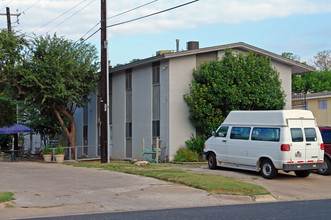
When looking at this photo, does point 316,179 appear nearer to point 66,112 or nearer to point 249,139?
point 249,139

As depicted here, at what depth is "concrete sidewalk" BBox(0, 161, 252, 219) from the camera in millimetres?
10586

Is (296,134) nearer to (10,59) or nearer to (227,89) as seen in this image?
(227,89)

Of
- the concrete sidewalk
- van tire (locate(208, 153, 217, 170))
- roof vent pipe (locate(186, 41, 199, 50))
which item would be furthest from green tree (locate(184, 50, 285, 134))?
the concrete sidewalk

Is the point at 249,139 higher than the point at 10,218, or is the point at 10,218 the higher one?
the point at 249,139

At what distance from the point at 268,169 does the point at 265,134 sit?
1.26 metres

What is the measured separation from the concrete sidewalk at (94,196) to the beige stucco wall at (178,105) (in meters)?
7.92

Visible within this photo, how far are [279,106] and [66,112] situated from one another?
44.4 ft

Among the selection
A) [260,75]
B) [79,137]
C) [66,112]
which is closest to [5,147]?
[79,137]

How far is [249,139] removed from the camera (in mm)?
16938

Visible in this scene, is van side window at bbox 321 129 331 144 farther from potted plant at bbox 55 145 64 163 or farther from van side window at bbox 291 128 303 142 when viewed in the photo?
potted plant at bbox 55 145 64 163

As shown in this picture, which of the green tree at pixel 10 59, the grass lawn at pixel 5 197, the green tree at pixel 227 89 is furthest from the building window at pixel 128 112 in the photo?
the grass lawn at pixel 5 197

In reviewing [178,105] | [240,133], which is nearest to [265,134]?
[240,133]

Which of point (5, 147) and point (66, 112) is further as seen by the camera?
point (5, 147)

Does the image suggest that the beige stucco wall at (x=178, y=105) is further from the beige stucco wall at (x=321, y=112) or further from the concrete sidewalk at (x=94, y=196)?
the beige stucco wall at (x=321, y=112)
